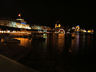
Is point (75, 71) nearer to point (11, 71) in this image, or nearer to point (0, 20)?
point (11, 71)

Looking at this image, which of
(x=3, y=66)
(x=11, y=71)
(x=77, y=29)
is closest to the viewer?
(x=11, y=71)

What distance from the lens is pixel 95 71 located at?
749 centimetres

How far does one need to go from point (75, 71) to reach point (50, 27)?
148m

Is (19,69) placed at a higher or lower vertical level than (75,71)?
higher

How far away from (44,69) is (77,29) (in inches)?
5868

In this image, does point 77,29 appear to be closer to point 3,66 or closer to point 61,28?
point 61,28

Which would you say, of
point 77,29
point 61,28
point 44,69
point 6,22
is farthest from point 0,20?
point 77,29

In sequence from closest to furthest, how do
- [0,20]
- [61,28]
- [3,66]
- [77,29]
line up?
[3,66] → [0,20] → [61,28] → [77,29]

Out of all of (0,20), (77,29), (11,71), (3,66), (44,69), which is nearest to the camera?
(11,71)

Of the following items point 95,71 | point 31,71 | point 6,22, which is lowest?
point 95,71

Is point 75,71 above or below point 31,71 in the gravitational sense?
below

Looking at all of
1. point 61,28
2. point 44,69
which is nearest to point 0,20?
point 61,28

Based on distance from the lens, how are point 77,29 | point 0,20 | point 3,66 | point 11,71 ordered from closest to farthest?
1. point 11,71
2. point 3,66
3. point 0,20
4. point 77,29

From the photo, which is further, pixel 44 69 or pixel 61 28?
pixel 61 28
